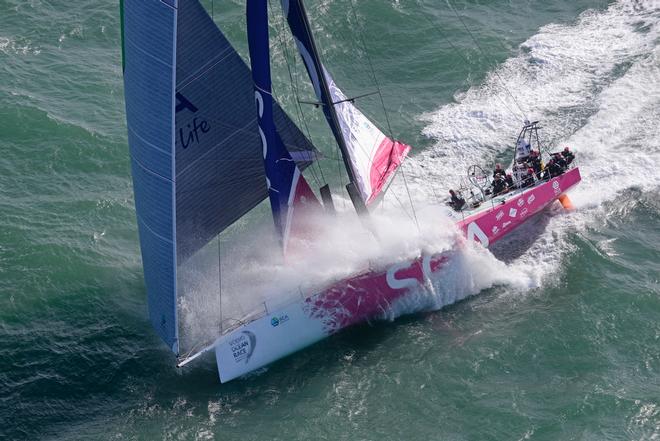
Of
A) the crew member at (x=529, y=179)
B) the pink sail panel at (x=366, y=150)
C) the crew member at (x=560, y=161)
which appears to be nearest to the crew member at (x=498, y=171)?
the crew member at (x=529, y=179)

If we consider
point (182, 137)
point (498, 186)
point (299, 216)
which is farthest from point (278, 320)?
point (498, 186)

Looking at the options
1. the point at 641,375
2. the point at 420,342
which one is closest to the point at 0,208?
the point at 420,342

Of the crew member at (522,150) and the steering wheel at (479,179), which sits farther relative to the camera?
the crew member at (522,150)

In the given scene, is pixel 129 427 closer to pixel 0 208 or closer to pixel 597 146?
pixel 0 208

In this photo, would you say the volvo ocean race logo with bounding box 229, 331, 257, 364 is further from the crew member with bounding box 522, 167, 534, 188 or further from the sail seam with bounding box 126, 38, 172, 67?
the crew member with bounding box 522, 167, 534, 188

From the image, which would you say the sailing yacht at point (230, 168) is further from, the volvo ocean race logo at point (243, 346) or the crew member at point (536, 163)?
the crew member at point (536, 163)

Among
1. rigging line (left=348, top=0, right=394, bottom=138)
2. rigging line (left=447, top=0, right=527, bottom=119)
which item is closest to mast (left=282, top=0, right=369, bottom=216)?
rigging line (left=348, top=0, right=394, bottom=138)

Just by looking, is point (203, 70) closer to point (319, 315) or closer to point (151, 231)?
point (151, 231)

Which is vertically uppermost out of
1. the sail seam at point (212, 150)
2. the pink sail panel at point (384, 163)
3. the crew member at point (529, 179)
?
the sail seam at point (212, 150)
